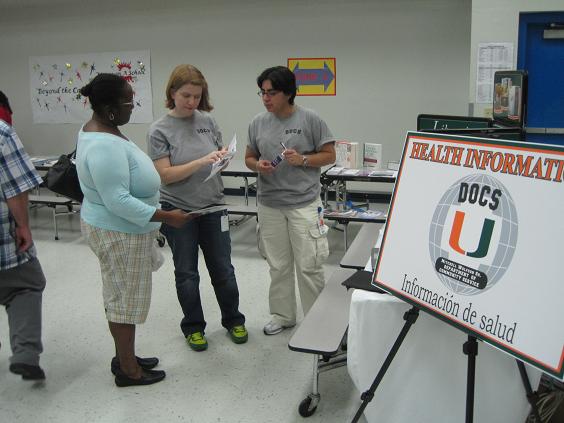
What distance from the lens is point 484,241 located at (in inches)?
54.3

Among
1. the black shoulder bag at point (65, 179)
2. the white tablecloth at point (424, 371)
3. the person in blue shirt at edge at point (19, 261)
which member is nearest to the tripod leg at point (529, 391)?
the white tablecloth at point (424, 371)

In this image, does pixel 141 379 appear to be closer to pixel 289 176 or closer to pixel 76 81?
pixel 289 176

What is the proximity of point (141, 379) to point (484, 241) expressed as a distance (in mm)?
1762

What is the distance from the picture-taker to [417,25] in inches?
220

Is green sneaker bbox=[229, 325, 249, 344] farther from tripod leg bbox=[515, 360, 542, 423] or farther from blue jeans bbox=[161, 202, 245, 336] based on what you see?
tripod leg bbox=[515, 360, 542, 423]

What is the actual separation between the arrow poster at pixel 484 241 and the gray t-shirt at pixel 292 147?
1.05m

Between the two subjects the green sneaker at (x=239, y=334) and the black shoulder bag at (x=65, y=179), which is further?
the green sneaker at (x=239, y=334)

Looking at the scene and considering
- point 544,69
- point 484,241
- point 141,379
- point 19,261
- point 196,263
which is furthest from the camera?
point 544,69

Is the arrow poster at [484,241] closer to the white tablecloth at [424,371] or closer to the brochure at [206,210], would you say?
the white tablecloth at [424,371]

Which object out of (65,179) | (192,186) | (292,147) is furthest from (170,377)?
(292,147)

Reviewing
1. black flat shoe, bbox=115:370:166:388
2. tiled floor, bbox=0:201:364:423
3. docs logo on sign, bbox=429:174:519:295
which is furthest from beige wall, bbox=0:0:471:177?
docs logo on sign, bbox=429:174:519:295

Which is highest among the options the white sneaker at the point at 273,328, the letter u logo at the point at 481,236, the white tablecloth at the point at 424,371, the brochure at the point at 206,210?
the letter u logo at the point at 481,236

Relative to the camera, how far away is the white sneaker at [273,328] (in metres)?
2.94

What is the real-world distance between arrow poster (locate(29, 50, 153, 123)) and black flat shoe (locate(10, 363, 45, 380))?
477 centimetres
